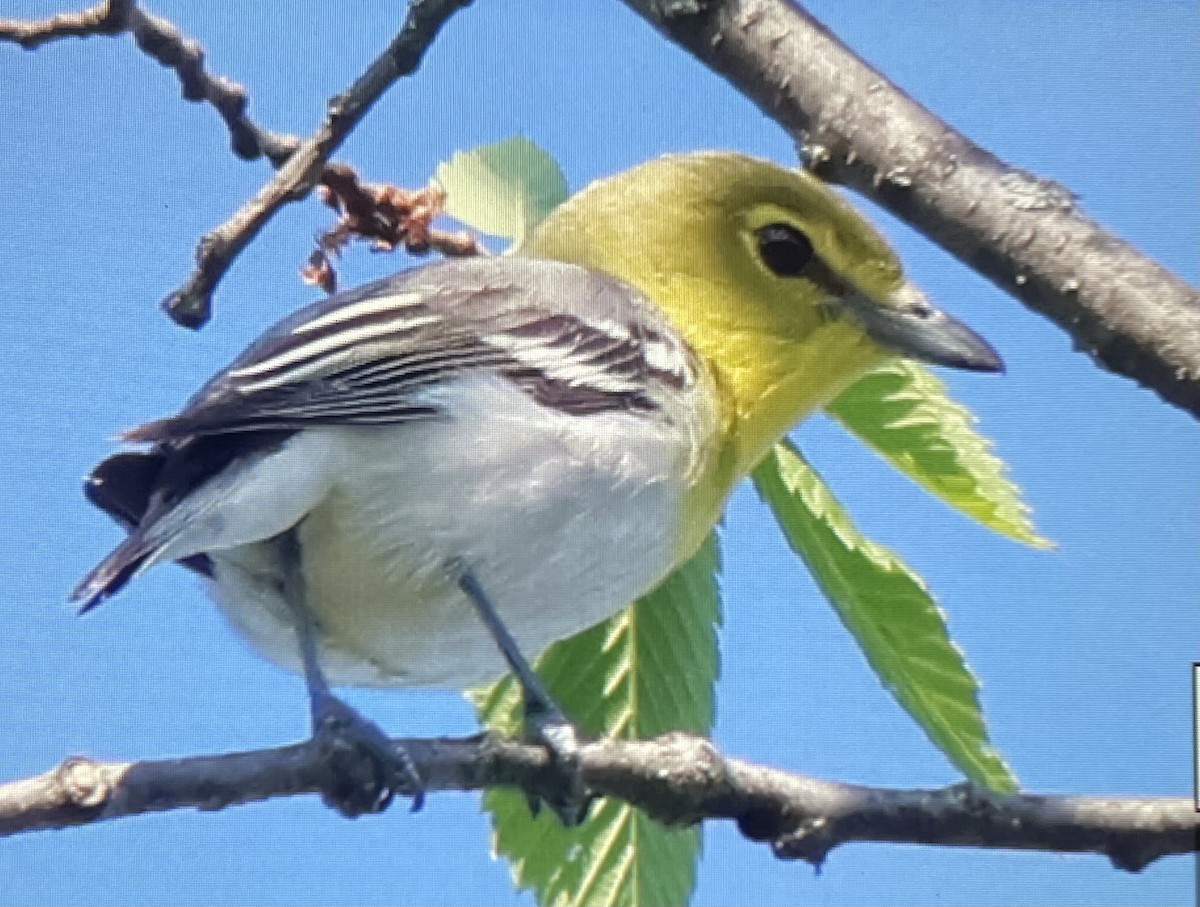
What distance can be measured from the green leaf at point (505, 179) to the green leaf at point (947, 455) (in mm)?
199

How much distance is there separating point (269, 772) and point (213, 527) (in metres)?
0.19

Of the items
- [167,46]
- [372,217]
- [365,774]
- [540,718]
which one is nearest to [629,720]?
[540,718]

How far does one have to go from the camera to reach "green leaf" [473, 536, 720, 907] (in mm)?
787

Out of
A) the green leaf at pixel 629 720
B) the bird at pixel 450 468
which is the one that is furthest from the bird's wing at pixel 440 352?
the green leaf at pixel 629 720

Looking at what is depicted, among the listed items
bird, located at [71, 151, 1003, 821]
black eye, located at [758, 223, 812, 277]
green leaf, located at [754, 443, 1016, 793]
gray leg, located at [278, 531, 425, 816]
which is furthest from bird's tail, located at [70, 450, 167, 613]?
black eye, located at [758, 223, 812, 277]

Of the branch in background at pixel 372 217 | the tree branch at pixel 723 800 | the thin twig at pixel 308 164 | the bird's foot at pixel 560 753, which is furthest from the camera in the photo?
the branch in background at pixel 372 217

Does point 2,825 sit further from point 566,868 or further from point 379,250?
point 379,250

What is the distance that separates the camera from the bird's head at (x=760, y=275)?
98 centimetres

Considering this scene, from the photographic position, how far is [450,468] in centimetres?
81

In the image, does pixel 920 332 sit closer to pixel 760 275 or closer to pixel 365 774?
pixel 760 275

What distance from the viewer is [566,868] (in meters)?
0.80

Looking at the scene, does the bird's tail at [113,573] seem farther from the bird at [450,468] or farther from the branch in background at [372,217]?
the branch in background at [372,217]

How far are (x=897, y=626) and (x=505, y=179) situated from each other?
0.32 m

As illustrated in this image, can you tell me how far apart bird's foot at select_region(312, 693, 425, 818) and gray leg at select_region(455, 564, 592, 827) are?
6 cm
